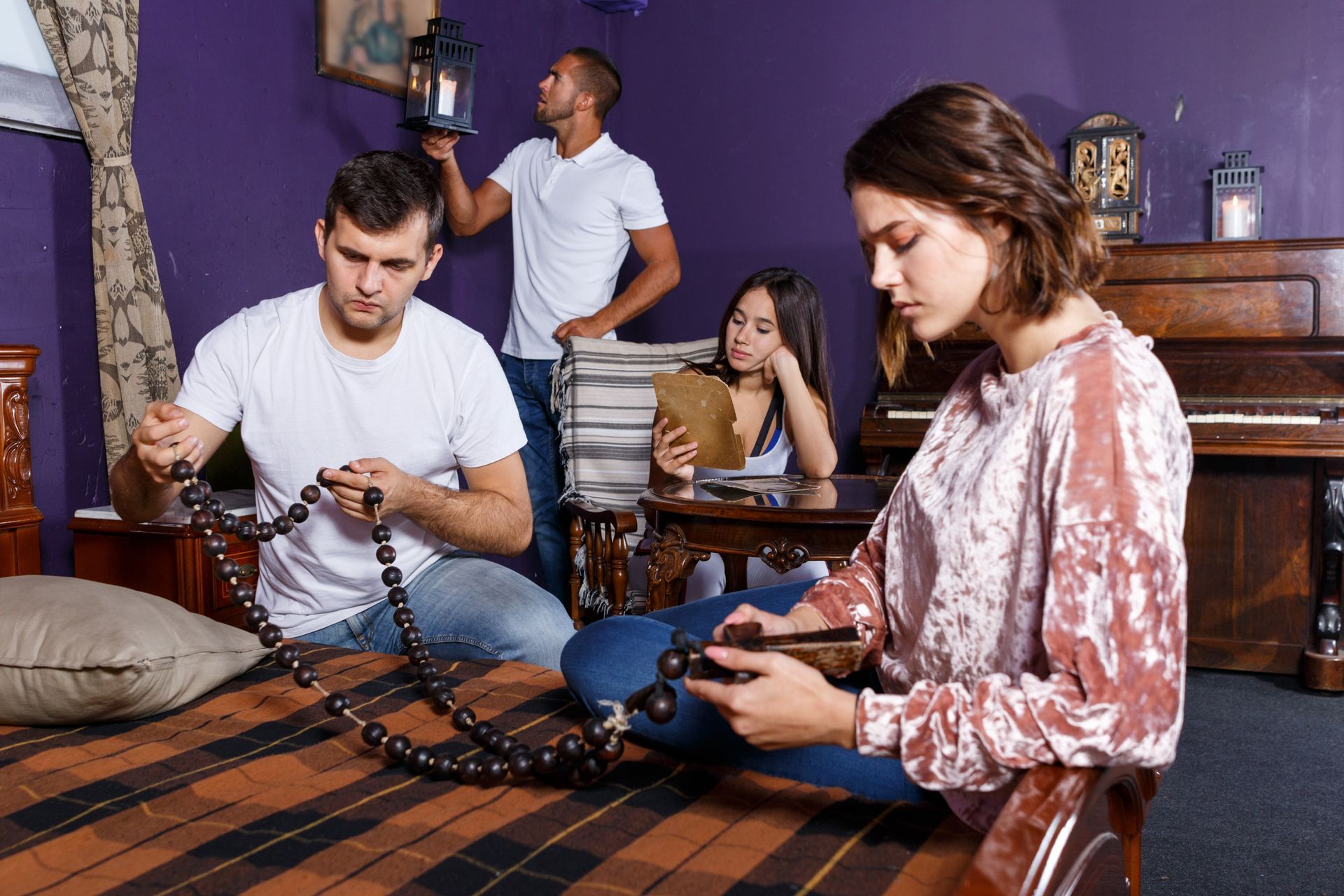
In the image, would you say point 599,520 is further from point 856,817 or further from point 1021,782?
point 1021,782

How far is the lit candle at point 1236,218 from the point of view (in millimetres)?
4148

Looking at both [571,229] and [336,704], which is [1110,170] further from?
[336,704]

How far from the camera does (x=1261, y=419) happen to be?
3594mm

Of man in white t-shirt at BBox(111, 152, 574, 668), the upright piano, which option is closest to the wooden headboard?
man in white t-shirt at BBox(111, 152, 574, 668)

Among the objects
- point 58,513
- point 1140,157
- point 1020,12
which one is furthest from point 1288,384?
point 58,513

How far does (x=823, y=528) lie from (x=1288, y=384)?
216 centimetres

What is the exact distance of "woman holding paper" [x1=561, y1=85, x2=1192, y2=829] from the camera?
99cm

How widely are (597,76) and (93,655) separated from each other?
295cm

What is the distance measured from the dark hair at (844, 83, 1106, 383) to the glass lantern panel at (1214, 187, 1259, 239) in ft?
11.2

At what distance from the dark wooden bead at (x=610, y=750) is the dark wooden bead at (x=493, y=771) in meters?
0.12

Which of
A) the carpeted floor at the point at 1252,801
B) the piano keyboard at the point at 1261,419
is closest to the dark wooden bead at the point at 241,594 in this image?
the carpeted floor at the point at 1252,801

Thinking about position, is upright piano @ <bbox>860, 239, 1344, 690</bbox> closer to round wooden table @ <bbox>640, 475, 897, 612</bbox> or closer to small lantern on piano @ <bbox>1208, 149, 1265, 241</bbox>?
small lantern on piano @ <bbox>1208, 149, 1265, 241</bbox>

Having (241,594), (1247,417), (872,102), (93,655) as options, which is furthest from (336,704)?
(872,102)

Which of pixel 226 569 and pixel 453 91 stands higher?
pixel 453 91
